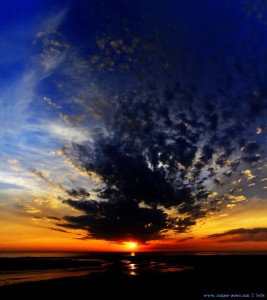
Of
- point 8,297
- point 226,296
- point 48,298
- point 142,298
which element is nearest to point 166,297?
point 142,298

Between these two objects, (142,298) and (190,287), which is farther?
(190,287)

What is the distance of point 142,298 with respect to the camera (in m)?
20.6

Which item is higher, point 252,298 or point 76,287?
point 76,287

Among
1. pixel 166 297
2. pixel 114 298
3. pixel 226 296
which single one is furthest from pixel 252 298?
pixel 114 298

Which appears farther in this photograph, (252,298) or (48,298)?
(48,298)

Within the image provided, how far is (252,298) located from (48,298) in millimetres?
16551

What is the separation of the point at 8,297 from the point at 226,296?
18.4 m

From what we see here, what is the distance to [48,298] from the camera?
2147cm

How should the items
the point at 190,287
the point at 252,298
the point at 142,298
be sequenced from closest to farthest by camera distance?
1. the point at 252,298
2. the point at 142,298
3. the point at 190,287

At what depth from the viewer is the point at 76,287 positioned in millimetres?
26344

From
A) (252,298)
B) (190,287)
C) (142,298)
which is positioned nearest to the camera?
(252,298)

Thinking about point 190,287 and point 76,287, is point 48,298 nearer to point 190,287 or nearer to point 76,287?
point 76,287

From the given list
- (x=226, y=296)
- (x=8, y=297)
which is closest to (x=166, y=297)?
(x=226, y=296)

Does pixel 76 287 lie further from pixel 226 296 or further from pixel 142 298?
pixel 226 296
